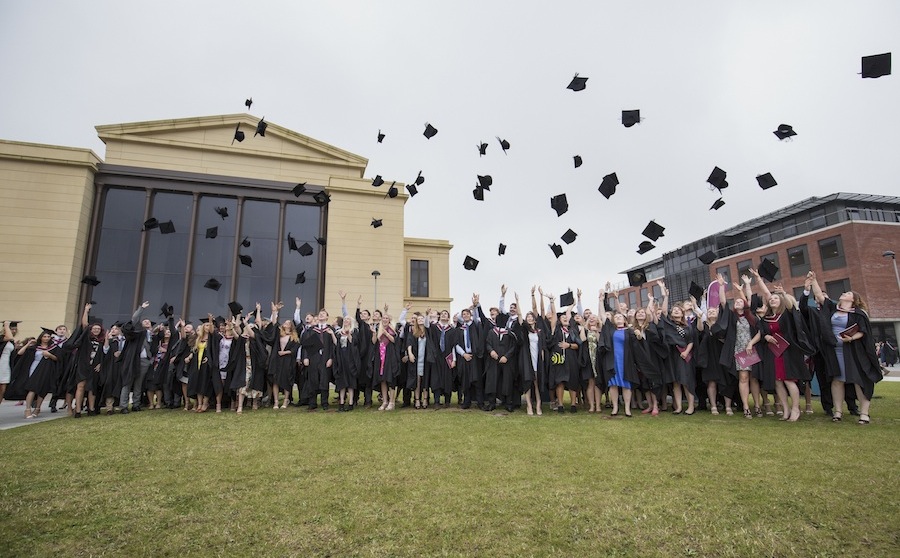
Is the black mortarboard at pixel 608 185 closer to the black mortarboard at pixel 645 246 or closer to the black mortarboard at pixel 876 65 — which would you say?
the black mortarboard at pixel 645 246

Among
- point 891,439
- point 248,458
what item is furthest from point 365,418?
point 891,439

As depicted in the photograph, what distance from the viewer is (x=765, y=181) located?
8.23m

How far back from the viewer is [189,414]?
807cm

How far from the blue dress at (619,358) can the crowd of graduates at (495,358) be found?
0.02 meters

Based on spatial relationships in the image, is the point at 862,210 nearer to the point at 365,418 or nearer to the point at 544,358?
the point at 544,358

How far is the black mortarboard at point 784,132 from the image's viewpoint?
7.43 meters

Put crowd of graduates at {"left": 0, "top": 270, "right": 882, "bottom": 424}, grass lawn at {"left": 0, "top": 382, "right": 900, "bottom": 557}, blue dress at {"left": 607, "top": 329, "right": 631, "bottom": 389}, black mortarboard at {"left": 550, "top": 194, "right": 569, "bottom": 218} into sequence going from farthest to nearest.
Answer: black mortarboard at {"left": 550, "top": 194, "right": 569, "bottom": 218} < blue dress at {"left": 607, "top": 329, "right": 631, "bottom": 389} < crowd of graduates at {"left": 0, "top": 270, "right": 882, "bottom": 424} < grass lawn at {"left": 0, "top": 382, "right": 900, "bottom": 557}

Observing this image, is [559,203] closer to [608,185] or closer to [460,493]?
[608,185]

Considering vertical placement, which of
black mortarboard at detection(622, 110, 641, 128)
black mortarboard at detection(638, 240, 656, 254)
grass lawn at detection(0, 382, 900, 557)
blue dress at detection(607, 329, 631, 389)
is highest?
black mortarboard at detection(622, 110, 641, 128)

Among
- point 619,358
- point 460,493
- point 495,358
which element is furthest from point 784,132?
point 460,493

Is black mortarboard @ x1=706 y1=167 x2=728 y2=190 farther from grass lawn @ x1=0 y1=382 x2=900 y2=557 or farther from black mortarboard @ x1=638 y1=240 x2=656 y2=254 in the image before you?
grass lawn @ x1=0 y1=382 x2=900 y2=557

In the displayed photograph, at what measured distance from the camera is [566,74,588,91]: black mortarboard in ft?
27.3

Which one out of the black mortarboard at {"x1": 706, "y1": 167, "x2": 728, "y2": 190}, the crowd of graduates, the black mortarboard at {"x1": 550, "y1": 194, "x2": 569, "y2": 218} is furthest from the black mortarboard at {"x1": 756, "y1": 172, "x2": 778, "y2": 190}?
the black mortarboard at {"x1": 550, "y1": 194, "x2": 569, "y2": 218}

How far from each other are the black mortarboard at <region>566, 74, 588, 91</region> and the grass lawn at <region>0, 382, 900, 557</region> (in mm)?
6247
